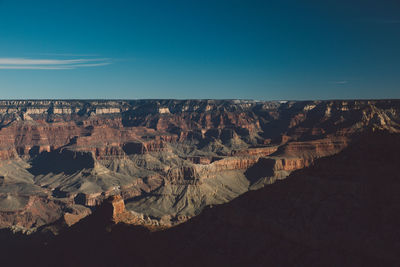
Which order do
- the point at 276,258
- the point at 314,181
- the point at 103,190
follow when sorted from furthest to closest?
the point at 103,190 → the point at 314,181 → the point at 276,258

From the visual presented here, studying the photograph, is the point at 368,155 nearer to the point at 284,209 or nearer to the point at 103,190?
the point at 284,209

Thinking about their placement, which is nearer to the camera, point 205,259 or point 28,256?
point 205,259

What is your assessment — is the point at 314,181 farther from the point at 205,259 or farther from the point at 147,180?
the point at 147,180

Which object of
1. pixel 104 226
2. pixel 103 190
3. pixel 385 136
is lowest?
pixel 103 190

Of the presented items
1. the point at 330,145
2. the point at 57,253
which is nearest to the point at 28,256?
the point at 57,253

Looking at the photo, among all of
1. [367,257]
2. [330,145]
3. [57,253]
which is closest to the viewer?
[367,257]

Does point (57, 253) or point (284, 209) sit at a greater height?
point (284, 209)
